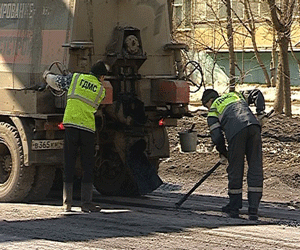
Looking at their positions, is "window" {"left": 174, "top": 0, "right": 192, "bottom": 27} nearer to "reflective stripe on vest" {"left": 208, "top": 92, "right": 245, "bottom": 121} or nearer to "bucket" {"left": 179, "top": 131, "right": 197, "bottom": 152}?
"bucket" {"left": 179, "top": 131, "right": 197, "bottom": 152}

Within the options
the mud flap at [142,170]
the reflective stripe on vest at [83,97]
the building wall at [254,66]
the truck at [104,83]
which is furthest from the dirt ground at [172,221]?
the building wall at [254,66]

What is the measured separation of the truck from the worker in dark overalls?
58.3 inches

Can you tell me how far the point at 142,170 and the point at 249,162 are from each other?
2.07 metres

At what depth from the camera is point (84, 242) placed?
29.4 ft

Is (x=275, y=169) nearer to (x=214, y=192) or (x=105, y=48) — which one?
(x=214, y=192)

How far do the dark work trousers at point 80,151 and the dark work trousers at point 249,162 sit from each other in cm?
178

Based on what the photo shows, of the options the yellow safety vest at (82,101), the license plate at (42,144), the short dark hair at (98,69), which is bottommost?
the license plate at (42,144)

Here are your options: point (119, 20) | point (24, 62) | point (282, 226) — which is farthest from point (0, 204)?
point (282, 226)

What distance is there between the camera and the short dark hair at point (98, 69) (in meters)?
11.3

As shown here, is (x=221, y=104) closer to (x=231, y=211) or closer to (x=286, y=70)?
(x=231, y=211)

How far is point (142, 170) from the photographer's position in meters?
12.7

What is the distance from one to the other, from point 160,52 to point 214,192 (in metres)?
2.61

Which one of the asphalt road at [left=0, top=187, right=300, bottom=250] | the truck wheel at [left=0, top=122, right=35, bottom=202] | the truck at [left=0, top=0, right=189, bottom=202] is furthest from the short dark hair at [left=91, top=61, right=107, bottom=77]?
the asphalt road at [left=0, top=187, right=300, bottom=250]

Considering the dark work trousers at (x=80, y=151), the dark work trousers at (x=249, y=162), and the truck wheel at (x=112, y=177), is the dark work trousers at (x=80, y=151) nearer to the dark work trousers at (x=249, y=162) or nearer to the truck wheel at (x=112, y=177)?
the truck wheel at (x=112, y=177)
